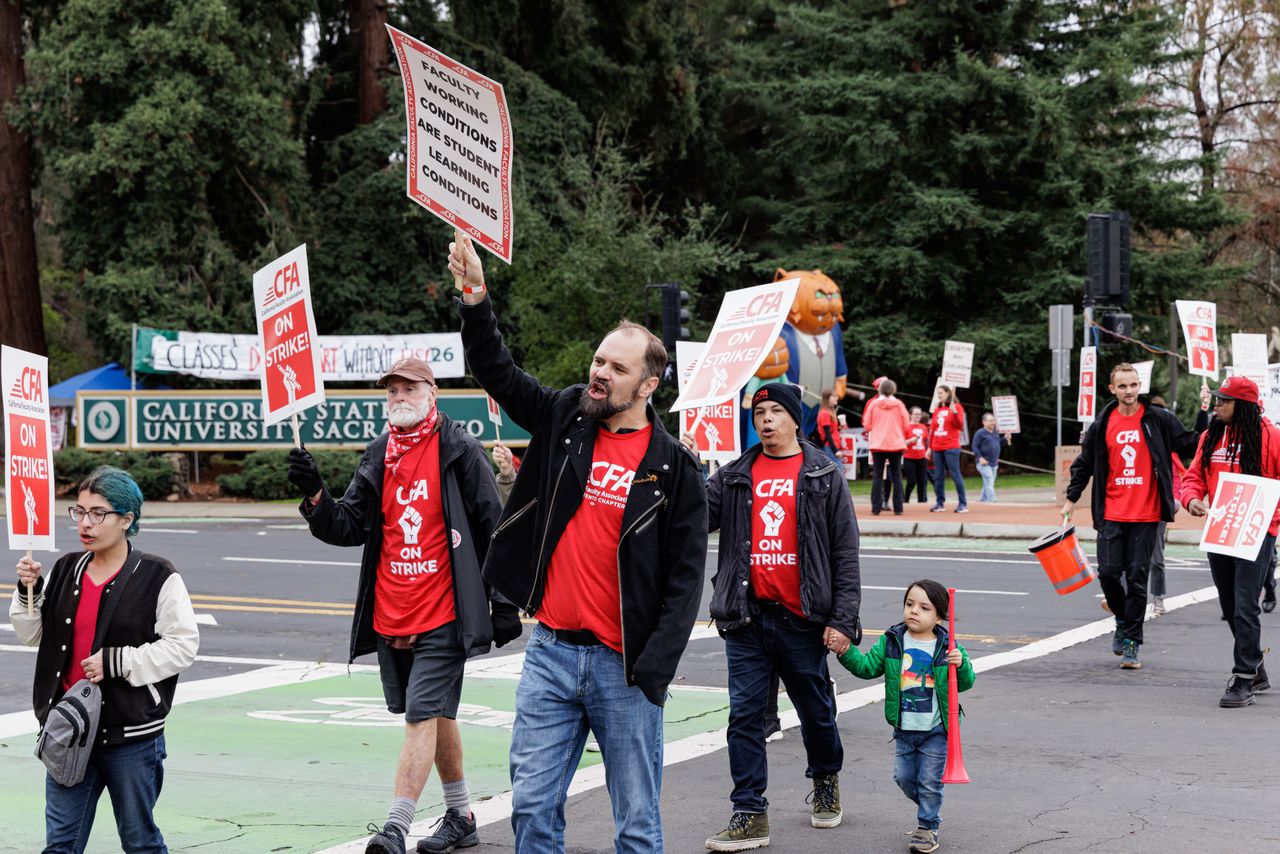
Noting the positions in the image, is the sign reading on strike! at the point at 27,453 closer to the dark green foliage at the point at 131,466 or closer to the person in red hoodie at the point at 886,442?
the person in red hoodie at the point at 886,442

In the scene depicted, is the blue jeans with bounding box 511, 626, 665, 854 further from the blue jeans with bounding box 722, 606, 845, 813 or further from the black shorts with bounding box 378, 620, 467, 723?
the blue jeans with bounding box 722, 606, 845, 813

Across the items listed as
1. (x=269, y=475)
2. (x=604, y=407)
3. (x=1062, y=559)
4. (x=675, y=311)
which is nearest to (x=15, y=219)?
(x=269, y=475)

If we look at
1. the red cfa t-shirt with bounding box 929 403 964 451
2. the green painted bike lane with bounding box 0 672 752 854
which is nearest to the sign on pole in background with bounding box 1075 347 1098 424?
the red cfa t-shirt with bounding box 929 403 964 451

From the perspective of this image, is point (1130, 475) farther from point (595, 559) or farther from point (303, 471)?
point (595, 559)

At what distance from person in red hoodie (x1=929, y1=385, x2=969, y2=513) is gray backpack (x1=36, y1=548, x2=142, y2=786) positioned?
19.6m

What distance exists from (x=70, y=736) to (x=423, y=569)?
5.45ft

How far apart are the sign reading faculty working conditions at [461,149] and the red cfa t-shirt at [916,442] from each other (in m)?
18.6

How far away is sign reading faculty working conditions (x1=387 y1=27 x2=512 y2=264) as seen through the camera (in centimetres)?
558

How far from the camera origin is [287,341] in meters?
6.26

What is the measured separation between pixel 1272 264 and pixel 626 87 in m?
19.0

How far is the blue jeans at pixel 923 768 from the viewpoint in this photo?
6129 mm

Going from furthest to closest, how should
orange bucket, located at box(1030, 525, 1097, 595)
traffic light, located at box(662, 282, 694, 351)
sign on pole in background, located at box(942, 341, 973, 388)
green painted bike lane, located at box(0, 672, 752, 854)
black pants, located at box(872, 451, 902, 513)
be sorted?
sign on pole in background, located at box(942, 341, 973, 388), traffic light, located at box(662, 282, 694, 351), black pants, located at box(872, 451, 902, 513), orange bucket, located at box(1030, 525, 1097, 595), green painted bike lane, located at box(0, 672, 752, 854)

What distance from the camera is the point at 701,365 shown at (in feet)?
28.4

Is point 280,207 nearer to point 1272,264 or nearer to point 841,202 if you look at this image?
point 841,202
